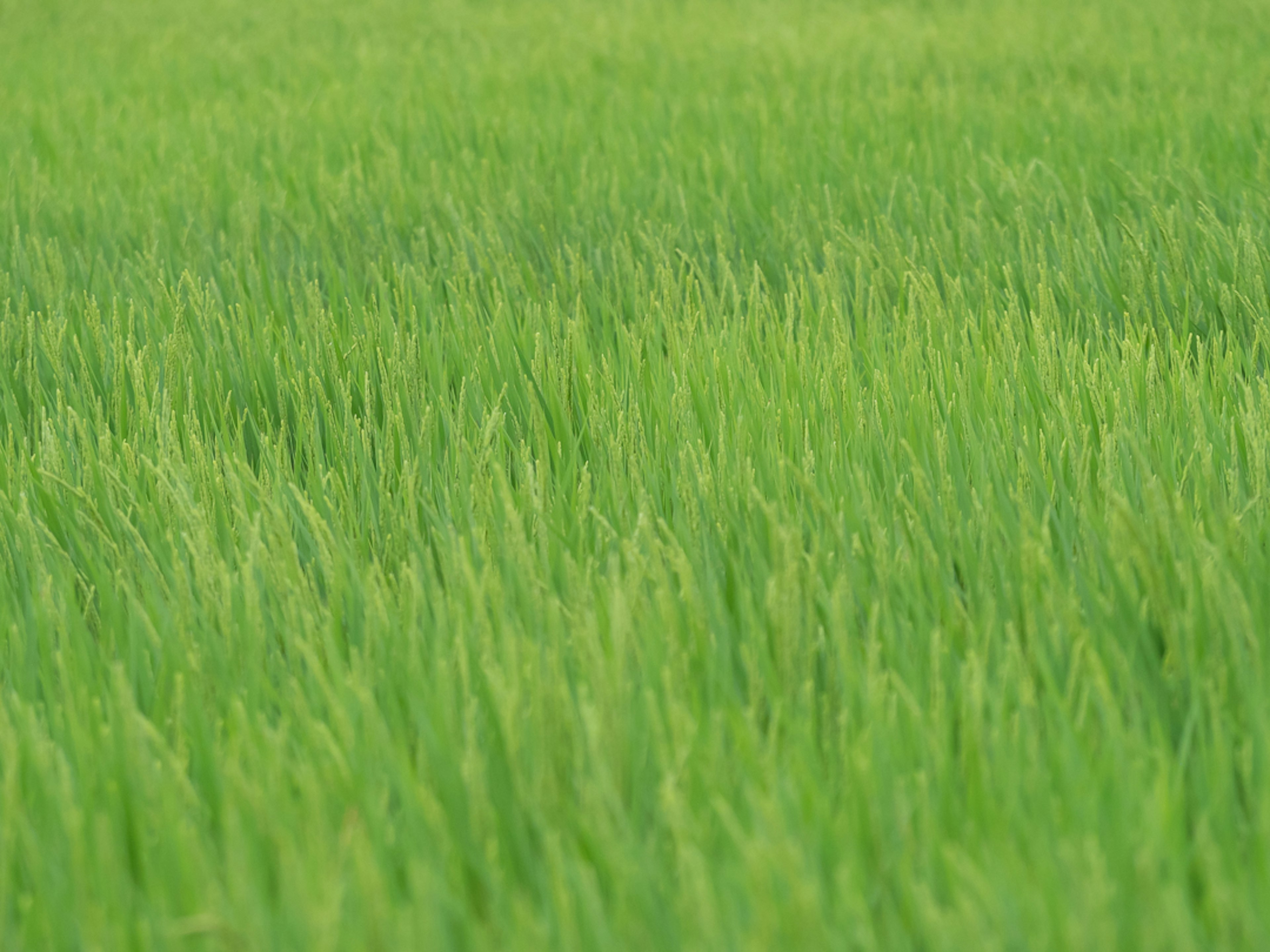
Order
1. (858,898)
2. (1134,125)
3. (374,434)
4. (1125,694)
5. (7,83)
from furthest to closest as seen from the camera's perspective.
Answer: (7,83), (1134,125), (374,434), (1125,694), (858,898)

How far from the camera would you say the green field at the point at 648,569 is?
81 centimetres

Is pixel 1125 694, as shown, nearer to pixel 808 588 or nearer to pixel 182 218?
pixel 808 588

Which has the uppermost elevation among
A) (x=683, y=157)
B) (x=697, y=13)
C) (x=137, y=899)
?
(x=697, y=13)

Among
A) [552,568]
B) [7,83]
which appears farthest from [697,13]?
[552,568]

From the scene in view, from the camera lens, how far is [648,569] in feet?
3.85

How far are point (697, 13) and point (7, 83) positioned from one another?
3254mm

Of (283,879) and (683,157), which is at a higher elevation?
(683,157)

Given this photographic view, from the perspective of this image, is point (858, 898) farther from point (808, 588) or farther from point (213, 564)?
point (213, 564)

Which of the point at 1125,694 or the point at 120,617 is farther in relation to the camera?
the point at 120,617

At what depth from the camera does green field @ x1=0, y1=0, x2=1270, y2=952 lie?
0.81 meters

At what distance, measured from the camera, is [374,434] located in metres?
1.64

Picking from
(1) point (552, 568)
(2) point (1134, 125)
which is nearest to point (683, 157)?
(2) point (1134, 125)

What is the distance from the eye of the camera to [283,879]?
779 millimetres

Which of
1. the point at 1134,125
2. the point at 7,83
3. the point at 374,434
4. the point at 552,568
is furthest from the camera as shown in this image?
the point at 7,83
